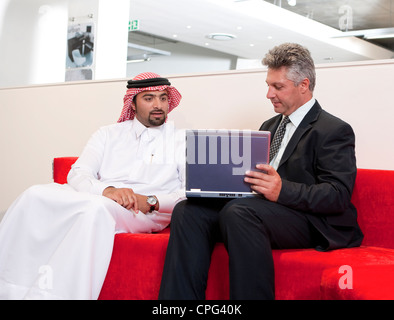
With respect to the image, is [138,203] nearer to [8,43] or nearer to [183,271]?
[183,271]

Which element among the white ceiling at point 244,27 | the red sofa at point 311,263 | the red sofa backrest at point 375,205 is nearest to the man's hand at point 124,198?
the red sofa at point 311,263

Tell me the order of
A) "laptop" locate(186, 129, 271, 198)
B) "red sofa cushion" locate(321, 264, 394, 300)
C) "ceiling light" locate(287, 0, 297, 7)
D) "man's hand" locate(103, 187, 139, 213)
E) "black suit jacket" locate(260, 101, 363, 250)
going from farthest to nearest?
"ceiling light" locate(287, 0, 297, 7), "man's hand" locate(103, 187, 139, 213), "black suit jacket" locate(260, 101, 363, 250), "laptop" locate(186, 129, 271, 198), "red sofa cushion" locate(321, 264, 394, 300)

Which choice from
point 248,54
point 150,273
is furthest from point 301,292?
point 248,54

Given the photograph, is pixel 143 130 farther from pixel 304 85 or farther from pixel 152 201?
pixel 304 85

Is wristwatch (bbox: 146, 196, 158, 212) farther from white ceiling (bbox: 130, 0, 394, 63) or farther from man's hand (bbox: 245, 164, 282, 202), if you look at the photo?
white ceiling (bbox: 130, 0, 394, 63)

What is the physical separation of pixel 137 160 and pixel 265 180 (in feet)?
3.79

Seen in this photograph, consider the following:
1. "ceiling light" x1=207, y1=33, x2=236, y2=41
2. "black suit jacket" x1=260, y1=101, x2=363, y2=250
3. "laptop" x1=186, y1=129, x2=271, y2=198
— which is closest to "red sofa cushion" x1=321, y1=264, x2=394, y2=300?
"black suit jacket" x1=260, y1=101, x2=363, y2=250

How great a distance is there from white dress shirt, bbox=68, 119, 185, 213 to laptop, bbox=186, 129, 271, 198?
763 mm

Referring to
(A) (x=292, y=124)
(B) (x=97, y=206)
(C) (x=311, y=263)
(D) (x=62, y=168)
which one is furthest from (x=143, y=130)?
(C) (x=311, y=263)

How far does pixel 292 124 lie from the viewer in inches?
103

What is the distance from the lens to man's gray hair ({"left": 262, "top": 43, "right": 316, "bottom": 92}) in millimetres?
2520

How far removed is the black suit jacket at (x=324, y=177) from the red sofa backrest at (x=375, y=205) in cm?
17

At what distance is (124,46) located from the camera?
6141 millimetres

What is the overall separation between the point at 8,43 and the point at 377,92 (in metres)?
4.43
